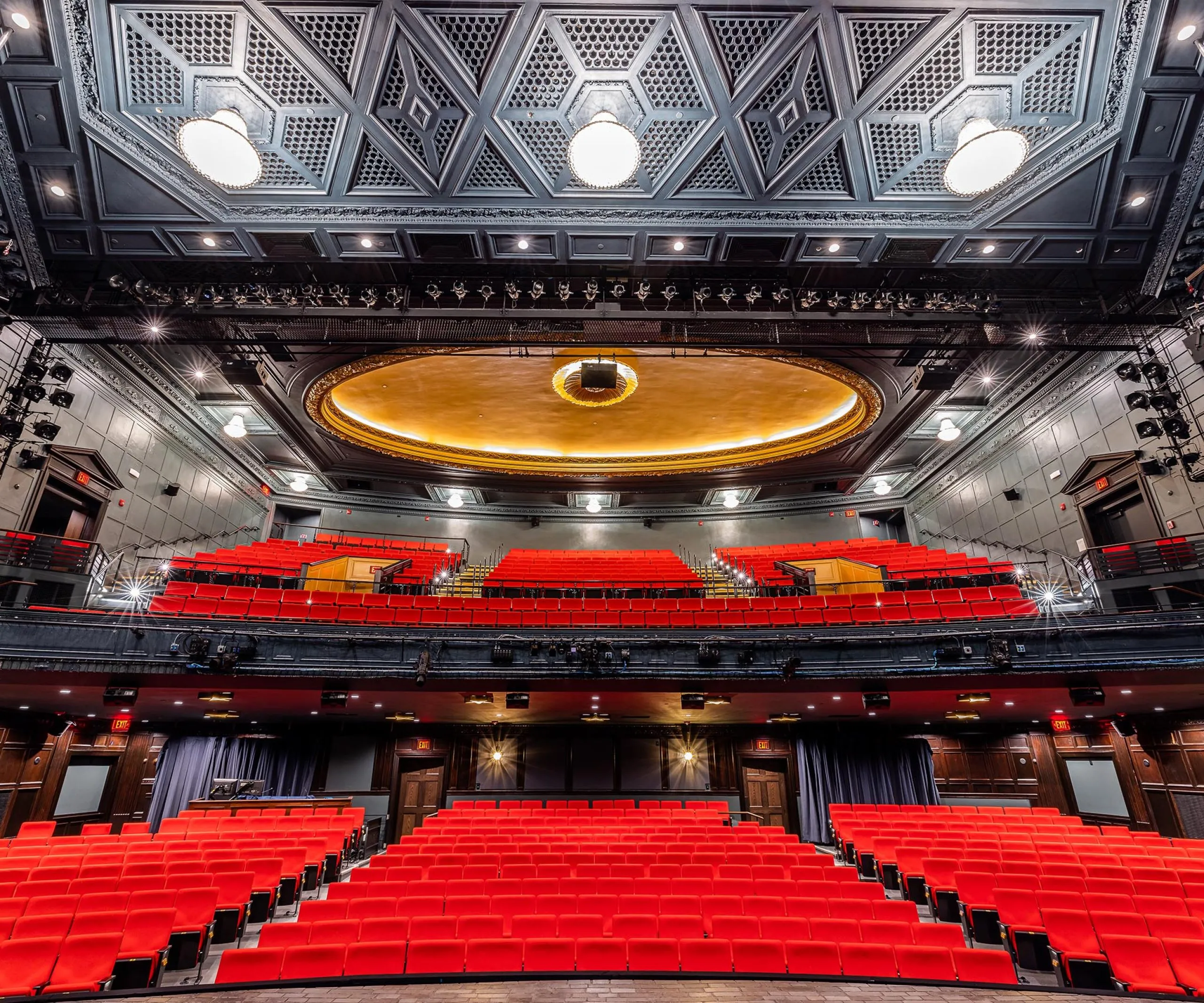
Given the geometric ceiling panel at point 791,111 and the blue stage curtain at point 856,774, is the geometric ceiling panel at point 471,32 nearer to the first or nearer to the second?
the geometric ceiling panel at point 791,111

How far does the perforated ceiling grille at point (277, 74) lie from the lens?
5.27 m

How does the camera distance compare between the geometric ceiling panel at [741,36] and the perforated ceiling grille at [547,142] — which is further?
the perforated ceiling grille at [547,142]

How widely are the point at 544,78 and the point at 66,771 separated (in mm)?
11300

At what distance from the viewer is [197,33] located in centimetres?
522

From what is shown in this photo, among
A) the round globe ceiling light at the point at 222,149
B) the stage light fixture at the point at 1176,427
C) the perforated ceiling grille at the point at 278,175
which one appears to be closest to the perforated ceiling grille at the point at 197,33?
the round globe ceiling light at the point at 222,149

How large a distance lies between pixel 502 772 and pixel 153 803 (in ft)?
18.6

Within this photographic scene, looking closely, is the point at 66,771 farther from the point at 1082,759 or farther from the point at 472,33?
the point at 1082,759

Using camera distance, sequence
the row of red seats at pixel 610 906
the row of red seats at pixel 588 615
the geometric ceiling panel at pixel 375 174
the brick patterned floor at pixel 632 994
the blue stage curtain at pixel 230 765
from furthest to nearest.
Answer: the blue stage curtain at pixel 230 765, the row of red seats at pixel 588 615, the geometric ceiling panel at pixel 375 174, the row of red seats at pixel 610 906, the brick patterned floor at pixel 632 994

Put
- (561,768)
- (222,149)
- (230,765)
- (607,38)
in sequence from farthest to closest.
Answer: (561,768) < (230,765) < (607,38) < (222,149)

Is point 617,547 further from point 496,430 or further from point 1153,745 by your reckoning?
point 1153,745

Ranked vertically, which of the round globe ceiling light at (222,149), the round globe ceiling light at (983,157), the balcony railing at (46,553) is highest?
the round globe ceiling light at (983,157)

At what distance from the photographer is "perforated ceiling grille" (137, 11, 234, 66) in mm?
5117

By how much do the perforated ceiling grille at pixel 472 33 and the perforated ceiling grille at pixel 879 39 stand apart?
127 inches

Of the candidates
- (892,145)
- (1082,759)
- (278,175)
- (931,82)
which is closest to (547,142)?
(278,175)
